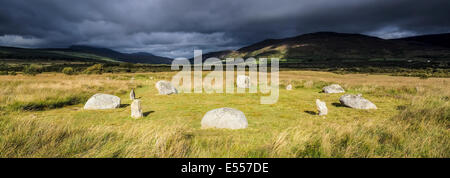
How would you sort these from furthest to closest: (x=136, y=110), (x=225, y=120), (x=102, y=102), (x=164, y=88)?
(x=164, y=88), (x=102, y=102), (x=136, y=110), (x=225, y=120)

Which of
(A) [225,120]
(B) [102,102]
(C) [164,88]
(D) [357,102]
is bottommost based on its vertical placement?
(A) [225,120]

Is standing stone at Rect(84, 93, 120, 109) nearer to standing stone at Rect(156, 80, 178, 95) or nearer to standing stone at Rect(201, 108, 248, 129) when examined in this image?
standing stone at Rect(156, 80, 178, 95)

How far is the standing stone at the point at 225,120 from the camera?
821 centimetres

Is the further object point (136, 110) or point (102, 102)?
point (102, 102)

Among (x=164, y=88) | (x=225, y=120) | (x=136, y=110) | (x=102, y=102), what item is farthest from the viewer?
(x=164, y=88)

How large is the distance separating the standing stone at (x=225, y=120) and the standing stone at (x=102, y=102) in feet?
24.3

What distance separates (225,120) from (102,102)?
873 cm

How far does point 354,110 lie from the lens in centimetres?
1162

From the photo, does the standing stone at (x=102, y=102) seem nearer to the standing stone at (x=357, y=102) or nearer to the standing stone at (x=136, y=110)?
the standing stone at (x=136, y=110)

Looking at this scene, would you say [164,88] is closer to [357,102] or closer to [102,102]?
[102,102]

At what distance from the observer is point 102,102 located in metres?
12.1

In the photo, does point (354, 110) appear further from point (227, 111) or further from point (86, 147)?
point (86, 147)

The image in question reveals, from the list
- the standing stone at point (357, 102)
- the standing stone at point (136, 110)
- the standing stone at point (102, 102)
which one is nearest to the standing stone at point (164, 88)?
the standing stone at point (102, 102)

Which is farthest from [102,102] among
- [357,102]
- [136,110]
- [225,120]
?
[357,102]
